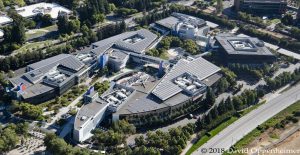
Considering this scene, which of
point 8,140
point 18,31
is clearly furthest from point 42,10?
point 8,140

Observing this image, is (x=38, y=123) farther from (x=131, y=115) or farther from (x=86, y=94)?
(x=131, y=115)

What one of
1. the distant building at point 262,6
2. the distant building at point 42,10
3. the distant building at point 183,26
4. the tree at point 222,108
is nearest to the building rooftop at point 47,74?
the distant building at point 42,10

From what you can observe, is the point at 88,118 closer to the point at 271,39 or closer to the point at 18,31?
the point at 18,31

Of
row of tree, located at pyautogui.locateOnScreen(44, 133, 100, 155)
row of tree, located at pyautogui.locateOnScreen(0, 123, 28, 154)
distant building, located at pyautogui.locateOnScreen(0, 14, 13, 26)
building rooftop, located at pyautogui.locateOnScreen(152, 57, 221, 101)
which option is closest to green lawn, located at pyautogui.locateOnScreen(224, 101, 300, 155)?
building rooftop, located at pyautogui.locateOnScreen(152, 57, 221, 101)

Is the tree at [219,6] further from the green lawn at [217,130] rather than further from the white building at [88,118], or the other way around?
the white building at [88,118]

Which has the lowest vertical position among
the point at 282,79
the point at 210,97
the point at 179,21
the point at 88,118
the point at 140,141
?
the point at 140,141

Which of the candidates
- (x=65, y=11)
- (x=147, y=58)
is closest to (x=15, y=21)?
(x=65, y=11)

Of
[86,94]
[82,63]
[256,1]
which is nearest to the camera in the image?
[86,94]
